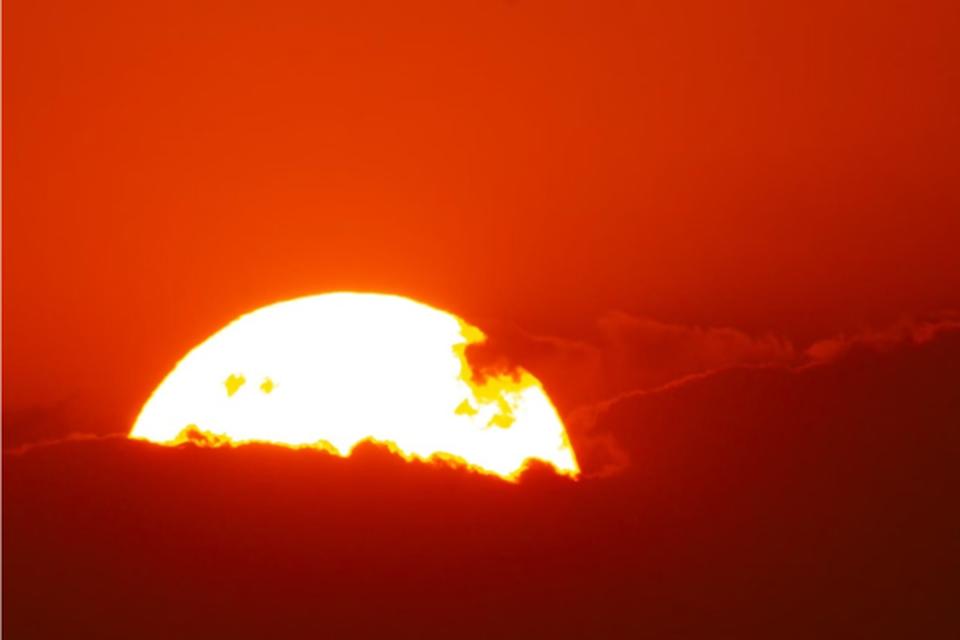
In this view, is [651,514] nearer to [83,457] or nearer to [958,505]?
[958,505]

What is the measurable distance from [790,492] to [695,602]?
843mm

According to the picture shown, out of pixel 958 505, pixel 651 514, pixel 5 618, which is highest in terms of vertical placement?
pixel 958 505

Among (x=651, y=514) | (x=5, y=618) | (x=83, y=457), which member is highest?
(x=651, y=514)

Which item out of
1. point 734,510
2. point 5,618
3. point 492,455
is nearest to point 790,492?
point 734,510

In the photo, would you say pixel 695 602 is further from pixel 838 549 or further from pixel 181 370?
pixel 181 370

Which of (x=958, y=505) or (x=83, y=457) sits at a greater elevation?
(x=958, y=505)

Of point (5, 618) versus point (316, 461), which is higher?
point (316, 461)

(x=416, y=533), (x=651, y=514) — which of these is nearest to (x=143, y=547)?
(x=416, y=533)

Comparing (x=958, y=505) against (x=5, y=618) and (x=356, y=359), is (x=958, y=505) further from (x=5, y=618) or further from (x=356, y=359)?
(x=5, y=618)

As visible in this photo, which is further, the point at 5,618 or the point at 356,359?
the point at 356,359

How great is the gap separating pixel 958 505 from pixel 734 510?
50.4 inches

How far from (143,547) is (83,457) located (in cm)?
66

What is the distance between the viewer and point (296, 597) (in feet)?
28.8

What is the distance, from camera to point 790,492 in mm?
9195
